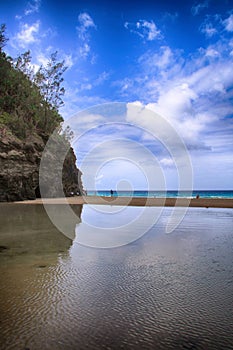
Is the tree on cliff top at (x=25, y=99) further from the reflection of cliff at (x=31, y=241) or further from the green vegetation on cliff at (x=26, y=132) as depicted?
the reflection of cliff at (x=31, y=241)

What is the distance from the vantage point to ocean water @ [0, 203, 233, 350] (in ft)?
8.80

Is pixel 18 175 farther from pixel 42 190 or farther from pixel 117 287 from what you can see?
pixel 117 287

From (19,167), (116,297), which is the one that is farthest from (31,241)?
(19,167)

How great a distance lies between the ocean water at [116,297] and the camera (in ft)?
8.80

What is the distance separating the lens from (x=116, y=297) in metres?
3.78

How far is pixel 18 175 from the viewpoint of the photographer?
27.8 metres

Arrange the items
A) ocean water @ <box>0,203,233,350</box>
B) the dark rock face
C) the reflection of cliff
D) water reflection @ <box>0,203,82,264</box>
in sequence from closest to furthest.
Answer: ocean water @ <box>0,203,233,350</box>, water reflection @ <box>0,203,82,264</box>, the reflection of cliff, the dark rock face

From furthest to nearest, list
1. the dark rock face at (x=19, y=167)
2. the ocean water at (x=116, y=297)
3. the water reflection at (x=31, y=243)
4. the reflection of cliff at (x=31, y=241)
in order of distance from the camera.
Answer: the dark rock face at (x=19, y=167)
the reflection of cliff at (x=31, y=241)
the water reflection at (x=31, y=243)
the ocean water at (x=116, y=297)

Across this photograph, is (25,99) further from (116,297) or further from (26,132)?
(116,297)

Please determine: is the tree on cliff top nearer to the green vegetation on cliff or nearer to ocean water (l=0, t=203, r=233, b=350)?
the green vegetation on cliff

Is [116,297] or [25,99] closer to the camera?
[116,297]

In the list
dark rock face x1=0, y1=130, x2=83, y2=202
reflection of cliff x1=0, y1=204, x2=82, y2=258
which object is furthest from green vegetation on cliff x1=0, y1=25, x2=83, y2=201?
reflection of cliff x1=0, y1=204, x2=82, y2=258

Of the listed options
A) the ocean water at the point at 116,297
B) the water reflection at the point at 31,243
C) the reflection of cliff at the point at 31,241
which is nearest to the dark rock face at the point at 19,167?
the reflection of cliff at the point at 31,241

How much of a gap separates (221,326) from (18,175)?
90.8 feet
